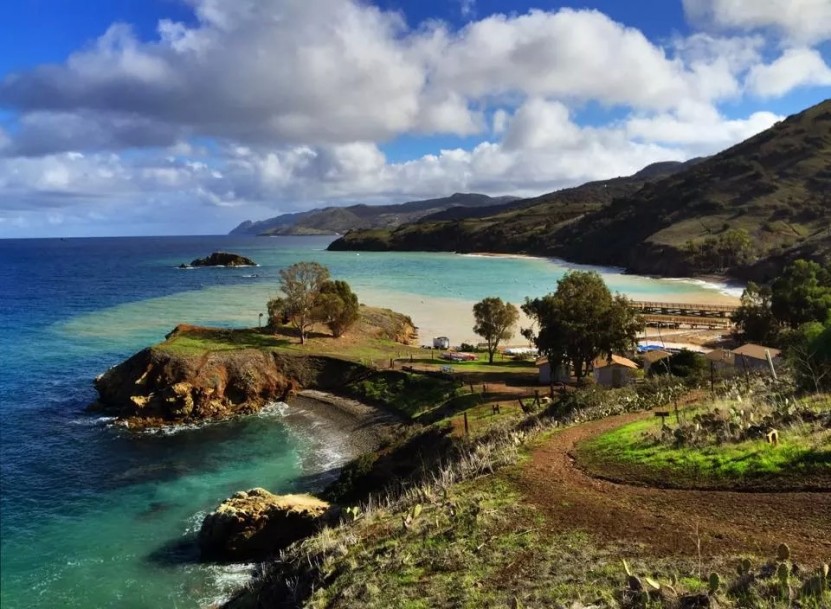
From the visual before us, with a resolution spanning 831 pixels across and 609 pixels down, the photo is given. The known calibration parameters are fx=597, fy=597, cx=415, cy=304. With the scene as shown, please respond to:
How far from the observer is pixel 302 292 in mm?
55719

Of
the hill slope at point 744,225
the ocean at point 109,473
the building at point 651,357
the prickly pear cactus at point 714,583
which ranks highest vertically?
the hill slope at point 744,225

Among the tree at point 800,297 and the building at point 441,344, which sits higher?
the tree at point 800,297

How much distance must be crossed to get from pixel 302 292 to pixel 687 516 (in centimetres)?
4562

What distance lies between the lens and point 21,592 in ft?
72.4

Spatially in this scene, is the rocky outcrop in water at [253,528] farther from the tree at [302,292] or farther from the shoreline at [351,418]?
the tree at [302,292]

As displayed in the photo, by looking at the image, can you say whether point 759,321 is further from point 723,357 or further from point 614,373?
point 614,373

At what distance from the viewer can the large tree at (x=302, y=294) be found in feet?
182

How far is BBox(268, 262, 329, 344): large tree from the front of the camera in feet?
182

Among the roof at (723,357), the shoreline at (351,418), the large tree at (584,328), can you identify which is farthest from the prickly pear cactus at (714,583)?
the roof at (723,357)

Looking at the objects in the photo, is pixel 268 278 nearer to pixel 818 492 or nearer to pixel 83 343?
pixel 83 343

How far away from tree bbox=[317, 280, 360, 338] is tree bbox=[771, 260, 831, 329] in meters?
39.2

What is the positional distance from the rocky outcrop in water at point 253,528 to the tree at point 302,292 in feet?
95.9

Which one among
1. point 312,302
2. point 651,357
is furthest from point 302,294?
point 651,357

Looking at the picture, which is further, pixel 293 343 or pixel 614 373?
pixel 293 343
